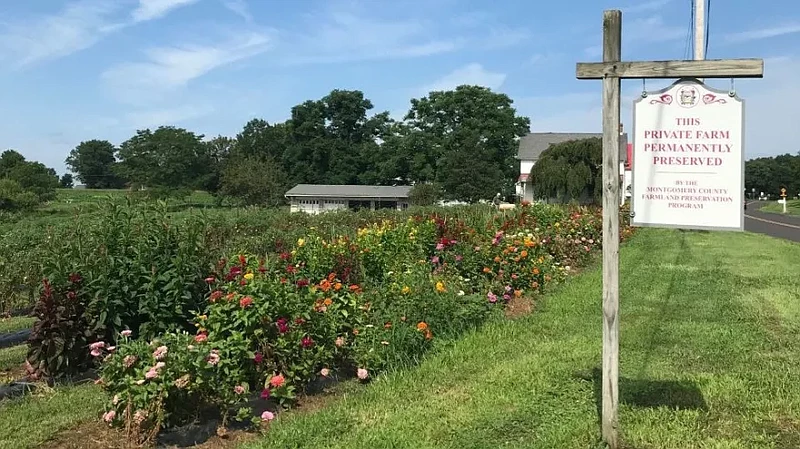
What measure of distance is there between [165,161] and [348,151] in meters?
26.2

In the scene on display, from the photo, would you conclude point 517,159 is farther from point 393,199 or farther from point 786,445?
point 786,445

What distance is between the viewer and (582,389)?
465 cm

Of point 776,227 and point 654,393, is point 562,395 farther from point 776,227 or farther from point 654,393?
point 776,227

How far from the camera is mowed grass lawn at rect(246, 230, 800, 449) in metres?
3.82

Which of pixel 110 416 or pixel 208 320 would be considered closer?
pixel 110 416

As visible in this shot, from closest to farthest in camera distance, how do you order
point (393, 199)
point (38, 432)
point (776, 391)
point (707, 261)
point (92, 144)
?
1. point (38, 432)
2. point (776, 391)
3. point (707, 261)
4. point (393, 199)
5. point (92, 144)

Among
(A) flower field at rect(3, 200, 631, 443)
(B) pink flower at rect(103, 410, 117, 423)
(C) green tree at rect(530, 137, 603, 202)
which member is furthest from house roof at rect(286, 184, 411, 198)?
(B) pink flower at rect(103, 410, 117, 423)

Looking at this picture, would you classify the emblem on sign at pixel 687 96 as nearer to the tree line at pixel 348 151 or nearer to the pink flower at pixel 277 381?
the pink flower at pixel 277 381

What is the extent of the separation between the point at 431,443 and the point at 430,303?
2.31m

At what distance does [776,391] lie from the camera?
4.53 meters

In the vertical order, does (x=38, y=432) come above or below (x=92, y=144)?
below

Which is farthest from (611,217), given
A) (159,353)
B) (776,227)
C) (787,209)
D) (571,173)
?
(787,209)

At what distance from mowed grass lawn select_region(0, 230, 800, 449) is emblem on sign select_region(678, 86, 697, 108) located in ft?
6.25

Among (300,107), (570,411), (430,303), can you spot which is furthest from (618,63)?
(300,107)
